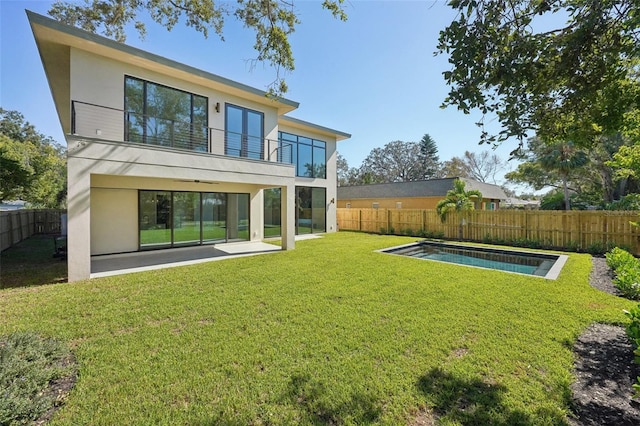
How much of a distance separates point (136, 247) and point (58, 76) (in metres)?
6.94

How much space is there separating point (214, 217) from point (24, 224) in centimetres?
1175

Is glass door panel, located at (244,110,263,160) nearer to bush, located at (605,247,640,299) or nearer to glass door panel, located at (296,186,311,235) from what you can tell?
glass door panel, located at (296,186,311,235)

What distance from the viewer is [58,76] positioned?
412 inches

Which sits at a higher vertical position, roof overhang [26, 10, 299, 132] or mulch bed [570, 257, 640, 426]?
roof overhang [26, 10, 299, 132]

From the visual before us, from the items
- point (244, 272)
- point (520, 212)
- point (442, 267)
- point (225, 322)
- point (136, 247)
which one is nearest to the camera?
point (225, 322)

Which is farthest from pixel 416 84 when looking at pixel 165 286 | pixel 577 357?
pixel 165 286

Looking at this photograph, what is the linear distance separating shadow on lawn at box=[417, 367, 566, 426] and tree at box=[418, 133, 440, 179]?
5196cm

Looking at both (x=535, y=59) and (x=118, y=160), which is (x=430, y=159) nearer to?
(x=118, y=160)

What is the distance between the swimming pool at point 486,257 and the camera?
10.2m

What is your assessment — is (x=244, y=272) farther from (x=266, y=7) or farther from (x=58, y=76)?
(x=58, y=76)

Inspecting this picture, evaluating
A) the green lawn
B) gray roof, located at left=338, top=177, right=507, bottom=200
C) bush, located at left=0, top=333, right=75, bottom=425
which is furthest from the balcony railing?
gray roof, located at left=338, top=177, right=507, bottom=200

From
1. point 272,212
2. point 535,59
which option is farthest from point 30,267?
point 535,59

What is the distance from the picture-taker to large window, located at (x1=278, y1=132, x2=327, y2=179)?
1792 cm

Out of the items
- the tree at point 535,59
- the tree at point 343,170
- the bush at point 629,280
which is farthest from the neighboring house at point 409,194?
the tree at point 343,170
